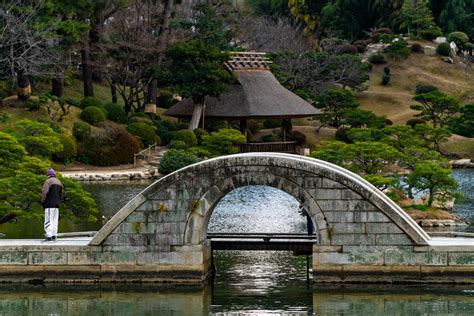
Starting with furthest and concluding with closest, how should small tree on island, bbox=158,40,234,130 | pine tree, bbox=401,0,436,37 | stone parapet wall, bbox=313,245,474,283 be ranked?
pine tree, bbox=401,0,436,37 → small tree on island, bbox=158,40,234,130 → stone parapet wall, bbox=313,245,474,283

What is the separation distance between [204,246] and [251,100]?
115 feet

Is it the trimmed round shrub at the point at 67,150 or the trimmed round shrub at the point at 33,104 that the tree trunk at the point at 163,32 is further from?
the trimmed round shrub at the point at 67,150

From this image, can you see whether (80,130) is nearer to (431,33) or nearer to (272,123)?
(272,123)

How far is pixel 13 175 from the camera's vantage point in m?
32.3

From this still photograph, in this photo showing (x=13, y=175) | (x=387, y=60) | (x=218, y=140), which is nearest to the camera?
(x=13, y=175)

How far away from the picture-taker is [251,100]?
60844mm

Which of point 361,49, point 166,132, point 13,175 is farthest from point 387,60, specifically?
point 13,175

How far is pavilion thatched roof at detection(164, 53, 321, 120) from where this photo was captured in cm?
6042

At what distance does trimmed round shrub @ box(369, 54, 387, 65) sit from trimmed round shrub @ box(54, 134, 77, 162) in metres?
32.3

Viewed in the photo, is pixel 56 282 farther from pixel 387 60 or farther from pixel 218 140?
pixel 387 60

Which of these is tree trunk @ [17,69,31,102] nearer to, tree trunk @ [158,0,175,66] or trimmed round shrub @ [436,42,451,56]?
tree trunk @ [158,0,175,66]

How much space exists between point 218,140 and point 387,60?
92.9 feet

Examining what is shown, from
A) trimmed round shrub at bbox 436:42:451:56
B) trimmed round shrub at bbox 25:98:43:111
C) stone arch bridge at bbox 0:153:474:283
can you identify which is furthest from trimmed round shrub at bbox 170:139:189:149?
trimmed round shrub at bbox 436:42:451:56

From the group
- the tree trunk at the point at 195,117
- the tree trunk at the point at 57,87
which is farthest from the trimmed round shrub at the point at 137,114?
the tree trunk at the point at 57,87
